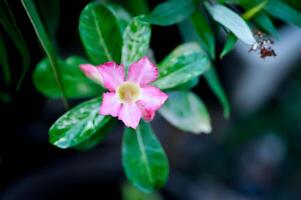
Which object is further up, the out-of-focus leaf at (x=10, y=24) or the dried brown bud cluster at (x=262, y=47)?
the out-of-focus leaf at (x=10, y=24)

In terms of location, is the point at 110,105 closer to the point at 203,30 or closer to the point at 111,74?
the point at 111,74

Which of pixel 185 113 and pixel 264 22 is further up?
pixel 264 22

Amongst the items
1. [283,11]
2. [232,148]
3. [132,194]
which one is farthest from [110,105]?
[232,148]

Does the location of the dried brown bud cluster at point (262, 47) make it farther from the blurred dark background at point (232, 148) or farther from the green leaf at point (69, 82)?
the blurred dark background at point (232, 148)

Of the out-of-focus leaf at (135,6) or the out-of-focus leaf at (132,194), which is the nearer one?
the out-of-focus leaf at (135,6)

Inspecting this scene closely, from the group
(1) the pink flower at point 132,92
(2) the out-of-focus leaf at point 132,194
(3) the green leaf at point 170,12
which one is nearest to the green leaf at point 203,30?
(3) the green leaf at point 170,12

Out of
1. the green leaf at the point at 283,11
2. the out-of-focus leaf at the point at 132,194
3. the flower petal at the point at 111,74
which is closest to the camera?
the flower petal at the point at 111,74

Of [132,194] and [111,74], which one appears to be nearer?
[111,74]
